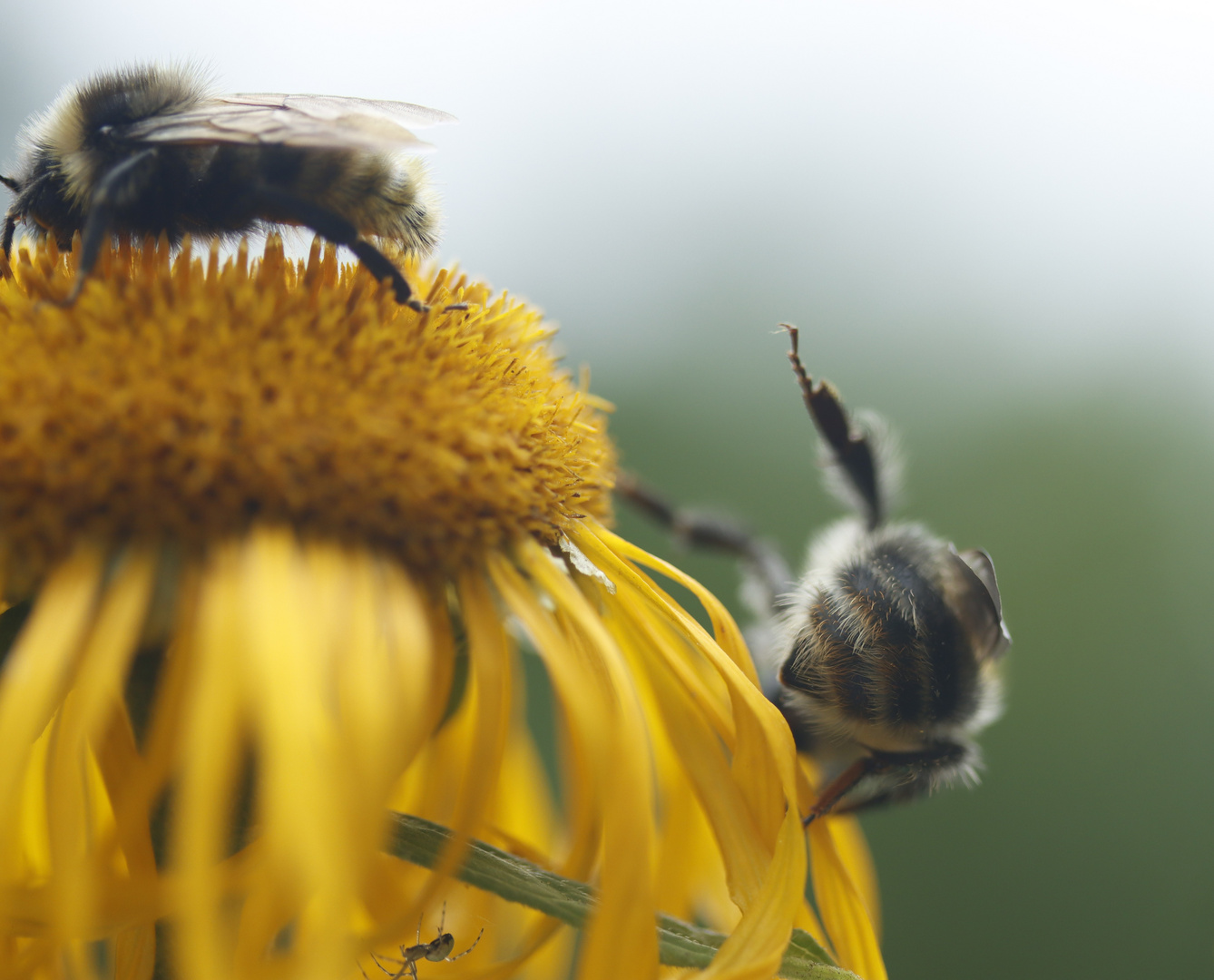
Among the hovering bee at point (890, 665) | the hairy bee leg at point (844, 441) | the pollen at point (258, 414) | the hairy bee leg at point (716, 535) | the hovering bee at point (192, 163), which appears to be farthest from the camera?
the hairy bee leg at point (716, 535)

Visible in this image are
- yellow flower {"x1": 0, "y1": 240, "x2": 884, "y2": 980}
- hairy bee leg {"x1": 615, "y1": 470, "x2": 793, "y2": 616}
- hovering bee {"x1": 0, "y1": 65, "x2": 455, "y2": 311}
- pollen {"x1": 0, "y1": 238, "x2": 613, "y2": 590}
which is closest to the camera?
yellow flower {"x1": 0, "y1": 240, "x2": 884, "y2": 980}

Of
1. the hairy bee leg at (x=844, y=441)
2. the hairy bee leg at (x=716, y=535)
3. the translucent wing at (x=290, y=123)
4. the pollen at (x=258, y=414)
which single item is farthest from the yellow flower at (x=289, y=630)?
the hairy bee leg at (x=716, y=535)

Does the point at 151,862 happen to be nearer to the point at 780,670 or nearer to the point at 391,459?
the point at 391,459

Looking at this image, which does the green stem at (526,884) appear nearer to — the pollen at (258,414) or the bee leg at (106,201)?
the pollen at (258,414)

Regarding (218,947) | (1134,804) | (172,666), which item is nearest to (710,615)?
(172,666)

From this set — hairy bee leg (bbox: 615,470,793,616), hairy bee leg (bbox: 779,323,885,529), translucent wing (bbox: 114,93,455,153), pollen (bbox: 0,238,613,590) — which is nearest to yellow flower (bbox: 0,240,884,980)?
pollen (bbox: 0,238,613,590)

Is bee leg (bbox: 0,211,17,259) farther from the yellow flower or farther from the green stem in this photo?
the green stem

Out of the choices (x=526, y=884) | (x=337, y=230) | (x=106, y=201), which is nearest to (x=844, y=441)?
(x=337, y=230)
